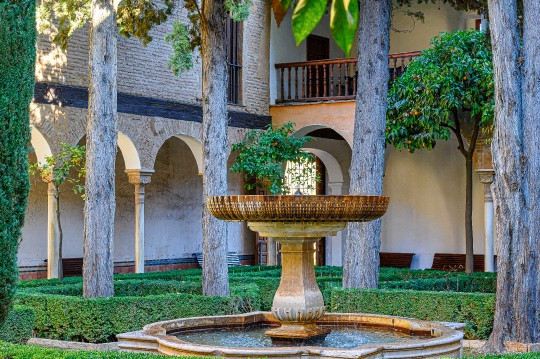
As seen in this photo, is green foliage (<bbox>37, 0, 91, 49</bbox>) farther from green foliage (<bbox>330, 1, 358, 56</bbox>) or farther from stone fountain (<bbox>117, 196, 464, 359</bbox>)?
green foliage (<bbox>330, 1, 358, 56</bbox>)

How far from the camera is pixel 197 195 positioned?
19281 millimetres

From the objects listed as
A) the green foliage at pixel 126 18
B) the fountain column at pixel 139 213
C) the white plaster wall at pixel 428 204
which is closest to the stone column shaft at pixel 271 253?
the white plaster wall at pixel 428 204

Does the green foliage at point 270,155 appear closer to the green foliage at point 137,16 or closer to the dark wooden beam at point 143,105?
the dark wooden beam at point 143,105

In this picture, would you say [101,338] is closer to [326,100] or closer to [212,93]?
[212,93]

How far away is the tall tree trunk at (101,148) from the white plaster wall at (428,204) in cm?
998

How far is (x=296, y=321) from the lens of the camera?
7.26 meters

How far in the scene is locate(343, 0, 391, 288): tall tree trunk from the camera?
36.3 feet

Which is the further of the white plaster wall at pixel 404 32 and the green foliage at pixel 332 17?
the white plaster wall at pixel 404 32

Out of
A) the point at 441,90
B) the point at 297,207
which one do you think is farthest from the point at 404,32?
the point at 297,207

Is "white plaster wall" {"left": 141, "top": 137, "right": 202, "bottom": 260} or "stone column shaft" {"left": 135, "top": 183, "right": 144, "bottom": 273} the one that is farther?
"white plaster wall" {"left": 141, "top": 137, "right": 202, "bottom": 260}

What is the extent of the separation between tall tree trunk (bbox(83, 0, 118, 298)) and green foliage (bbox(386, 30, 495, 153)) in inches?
228

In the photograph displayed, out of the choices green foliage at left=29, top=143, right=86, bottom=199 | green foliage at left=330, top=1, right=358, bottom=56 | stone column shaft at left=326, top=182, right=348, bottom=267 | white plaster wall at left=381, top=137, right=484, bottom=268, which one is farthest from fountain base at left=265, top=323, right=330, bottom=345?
stone column shaft at left=326, top=182, right=348, bottom=267

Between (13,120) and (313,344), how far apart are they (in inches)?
136

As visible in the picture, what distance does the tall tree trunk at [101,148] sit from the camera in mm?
10281
